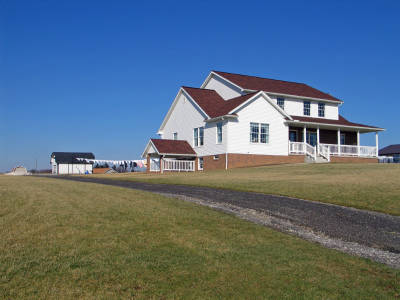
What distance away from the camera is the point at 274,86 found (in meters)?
40.0

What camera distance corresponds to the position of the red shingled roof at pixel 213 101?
111 feet

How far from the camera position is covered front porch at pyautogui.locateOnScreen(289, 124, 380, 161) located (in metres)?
36.4

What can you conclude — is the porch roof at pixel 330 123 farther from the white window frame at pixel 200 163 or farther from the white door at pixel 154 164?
the white door at pixel 154 164

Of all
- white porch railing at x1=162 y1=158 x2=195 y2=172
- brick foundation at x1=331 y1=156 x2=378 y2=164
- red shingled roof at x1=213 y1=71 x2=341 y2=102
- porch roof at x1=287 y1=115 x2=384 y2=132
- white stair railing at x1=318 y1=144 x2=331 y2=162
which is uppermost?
red shingled roof at x1=213 y1=71 x2=341 y2=102

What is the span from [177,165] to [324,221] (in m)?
25.1

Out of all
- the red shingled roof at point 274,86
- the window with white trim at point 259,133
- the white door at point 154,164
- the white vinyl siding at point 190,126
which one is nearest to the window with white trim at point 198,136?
the white vinyl siding at point 190,126

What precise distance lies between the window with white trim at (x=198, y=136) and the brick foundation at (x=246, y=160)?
5.31 feet

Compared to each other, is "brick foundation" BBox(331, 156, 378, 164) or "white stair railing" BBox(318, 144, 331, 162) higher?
"white stair railing" BBox(318, 144, 331, 162)

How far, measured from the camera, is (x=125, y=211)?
10680 millimetres

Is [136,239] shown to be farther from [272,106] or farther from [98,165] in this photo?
[98,165]

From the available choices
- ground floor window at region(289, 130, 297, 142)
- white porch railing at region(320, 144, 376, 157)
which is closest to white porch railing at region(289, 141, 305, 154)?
ground floor window at region(289, 130, 297, 142)

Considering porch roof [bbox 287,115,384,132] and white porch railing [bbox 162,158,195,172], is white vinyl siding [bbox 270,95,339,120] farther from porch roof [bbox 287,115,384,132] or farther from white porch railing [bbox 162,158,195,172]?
white porch railing [bbox 162,158,195,172]

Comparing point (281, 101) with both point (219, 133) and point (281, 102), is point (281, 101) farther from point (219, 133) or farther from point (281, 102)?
point (219, 133)

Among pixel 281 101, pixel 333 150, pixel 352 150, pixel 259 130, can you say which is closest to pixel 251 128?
pixel 259 130
